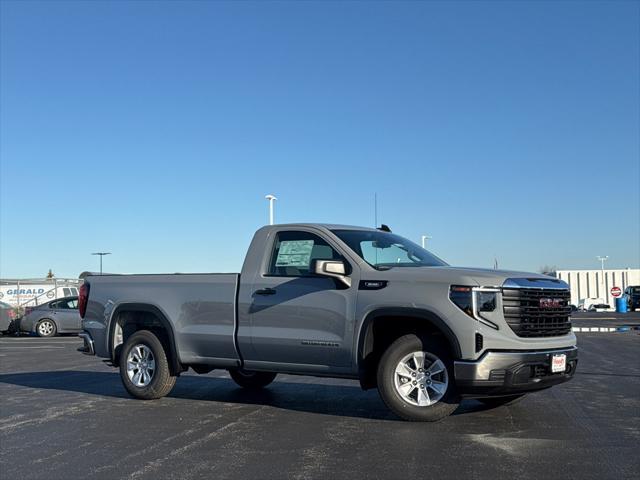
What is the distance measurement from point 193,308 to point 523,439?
4.06m

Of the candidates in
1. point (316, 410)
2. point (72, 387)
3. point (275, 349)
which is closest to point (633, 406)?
point (316, 410)

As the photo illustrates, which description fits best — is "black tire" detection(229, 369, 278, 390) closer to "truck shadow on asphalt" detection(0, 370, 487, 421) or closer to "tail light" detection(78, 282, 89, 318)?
"truck shadow on asphalt" detection(0, 370, 487, 421)

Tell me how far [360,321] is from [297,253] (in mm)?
1306

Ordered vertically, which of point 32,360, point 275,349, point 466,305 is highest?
point 466,305

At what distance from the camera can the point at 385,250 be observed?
8.00m

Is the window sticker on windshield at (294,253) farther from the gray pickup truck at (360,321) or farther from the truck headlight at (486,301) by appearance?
the truck headlight at (486,301)

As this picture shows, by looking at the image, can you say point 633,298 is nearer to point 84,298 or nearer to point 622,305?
point 622,305

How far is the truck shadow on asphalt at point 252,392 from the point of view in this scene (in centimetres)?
805

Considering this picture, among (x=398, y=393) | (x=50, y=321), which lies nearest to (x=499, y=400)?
(x=398, y=393)

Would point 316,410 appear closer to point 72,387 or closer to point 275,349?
point 275,349

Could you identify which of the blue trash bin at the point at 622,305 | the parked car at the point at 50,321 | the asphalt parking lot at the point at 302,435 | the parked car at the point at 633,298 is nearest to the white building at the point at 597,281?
the parked car at the point at 633,298

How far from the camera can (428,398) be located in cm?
698

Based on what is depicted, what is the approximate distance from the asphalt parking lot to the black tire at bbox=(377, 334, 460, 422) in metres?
0.14

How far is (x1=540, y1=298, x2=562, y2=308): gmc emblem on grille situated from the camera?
7.02 metres
